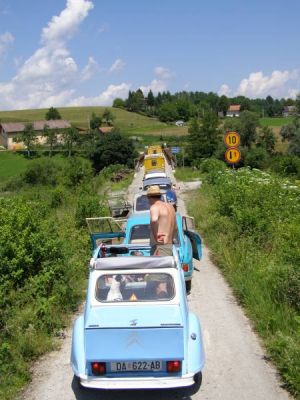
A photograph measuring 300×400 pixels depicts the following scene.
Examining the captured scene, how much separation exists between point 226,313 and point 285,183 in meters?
8.93

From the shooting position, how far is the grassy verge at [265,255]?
23.1 ft

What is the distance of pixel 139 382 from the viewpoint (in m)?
5.62

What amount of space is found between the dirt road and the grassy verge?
0.21 m

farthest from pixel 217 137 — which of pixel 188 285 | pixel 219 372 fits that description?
pixel 219 372

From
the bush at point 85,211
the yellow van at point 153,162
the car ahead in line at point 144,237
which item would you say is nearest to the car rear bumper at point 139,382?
the car ahead in line at point 144,237

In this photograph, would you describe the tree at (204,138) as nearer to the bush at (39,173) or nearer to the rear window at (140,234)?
the bush at (39,173)

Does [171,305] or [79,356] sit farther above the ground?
[171,305]

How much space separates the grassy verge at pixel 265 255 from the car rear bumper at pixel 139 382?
1316mm

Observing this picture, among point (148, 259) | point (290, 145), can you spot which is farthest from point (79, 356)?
point (290, 145)

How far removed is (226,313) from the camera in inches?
346

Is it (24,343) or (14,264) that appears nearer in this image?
(24,343)

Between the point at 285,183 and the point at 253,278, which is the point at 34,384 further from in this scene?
the point at 285,183

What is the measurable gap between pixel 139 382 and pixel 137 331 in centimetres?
54

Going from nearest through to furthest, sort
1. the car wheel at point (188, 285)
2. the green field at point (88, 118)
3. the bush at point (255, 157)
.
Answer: the car wheel at point (188, 285) → the bush at point (255, 157) → the green field at point (88, 118)
